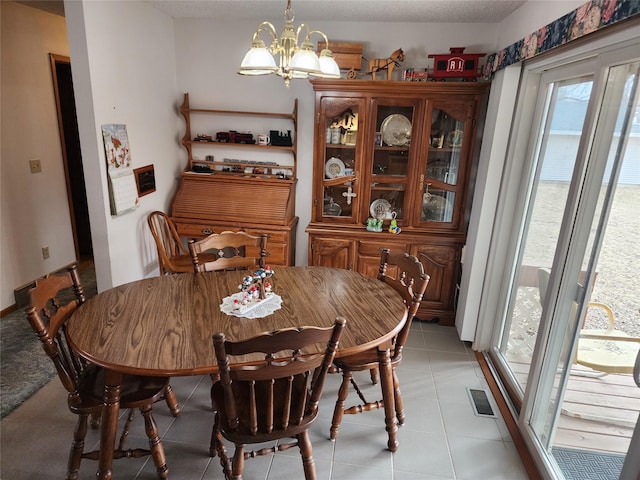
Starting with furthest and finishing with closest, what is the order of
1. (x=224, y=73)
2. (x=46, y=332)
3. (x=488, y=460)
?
(x=224, y=73), (x=488, y=460), (x=46, y=332)

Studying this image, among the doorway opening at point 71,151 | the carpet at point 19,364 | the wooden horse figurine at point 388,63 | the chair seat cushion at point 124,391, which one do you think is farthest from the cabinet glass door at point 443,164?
the doorway opening at point 71,151

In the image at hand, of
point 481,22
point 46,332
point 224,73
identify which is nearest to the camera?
point 46,332

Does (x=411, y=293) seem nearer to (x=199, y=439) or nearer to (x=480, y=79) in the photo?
(x=199, y=439)

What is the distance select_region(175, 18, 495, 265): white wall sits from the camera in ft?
10.4

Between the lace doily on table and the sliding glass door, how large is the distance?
4.41ft

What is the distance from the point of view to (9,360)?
2658 mm

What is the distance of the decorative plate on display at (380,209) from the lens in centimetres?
330

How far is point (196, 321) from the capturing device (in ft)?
5.77

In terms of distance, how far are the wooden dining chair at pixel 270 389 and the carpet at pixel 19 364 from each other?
1419 mm

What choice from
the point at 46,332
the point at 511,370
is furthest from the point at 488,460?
the point at 46,332

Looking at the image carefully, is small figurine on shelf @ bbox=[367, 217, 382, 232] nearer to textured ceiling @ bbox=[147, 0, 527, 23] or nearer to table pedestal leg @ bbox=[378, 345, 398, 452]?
table pedestal leg @ bbox=[378, 345, 398, 452]

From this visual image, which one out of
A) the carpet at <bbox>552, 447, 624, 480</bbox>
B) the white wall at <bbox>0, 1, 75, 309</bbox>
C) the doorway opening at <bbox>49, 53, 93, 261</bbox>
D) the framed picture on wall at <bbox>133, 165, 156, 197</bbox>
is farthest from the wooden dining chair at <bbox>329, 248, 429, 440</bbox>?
the doorway opening at <bbox>49, 53, 93, 261</bbox>

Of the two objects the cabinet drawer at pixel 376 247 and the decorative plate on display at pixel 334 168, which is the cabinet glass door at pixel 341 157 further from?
the cabinet drawer at pixel 376 247

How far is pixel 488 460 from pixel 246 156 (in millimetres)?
2910
